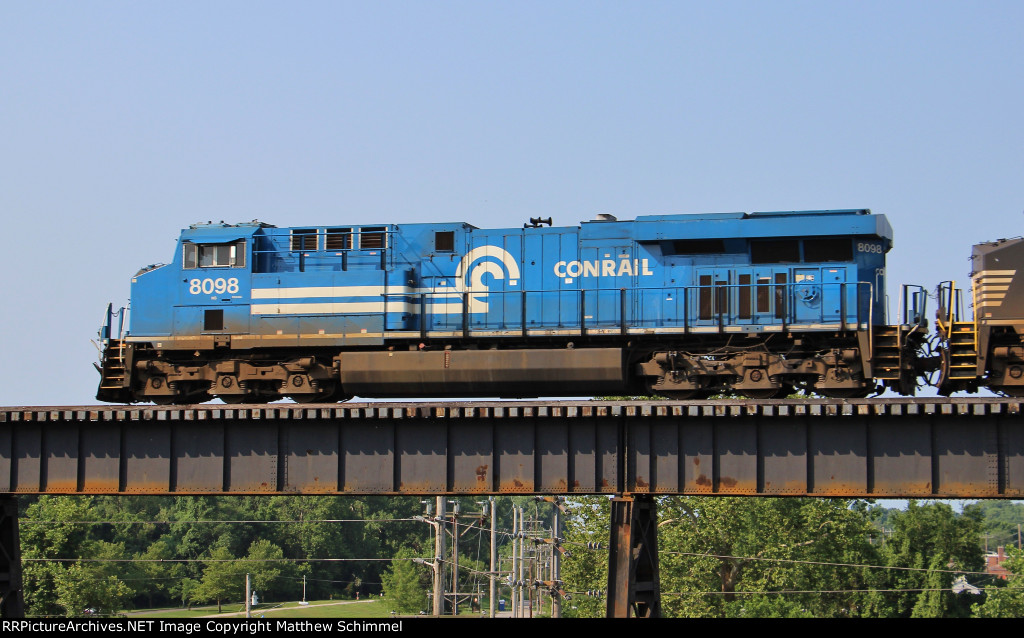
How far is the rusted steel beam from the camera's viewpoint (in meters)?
19.5

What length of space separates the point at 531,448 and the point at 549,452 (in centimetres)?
36

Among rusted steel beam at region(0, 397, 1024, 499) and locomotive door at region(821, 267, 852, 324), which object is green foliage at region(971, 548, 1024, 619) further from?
rusted steel beam at region(0, 397, 1024, 499)

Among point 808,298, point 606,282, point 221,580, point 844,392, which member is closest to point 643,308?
point 606,282

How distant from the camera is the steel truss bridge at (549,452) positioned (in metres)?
19.5

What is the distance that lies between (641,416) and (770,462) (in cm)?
254

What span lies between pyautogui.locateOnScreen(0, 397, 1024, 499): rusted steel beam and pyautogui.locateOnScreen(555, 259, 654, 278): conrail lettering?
4847mm

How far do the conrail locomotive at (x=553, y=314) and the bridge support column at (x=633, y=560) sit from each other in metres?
3.44

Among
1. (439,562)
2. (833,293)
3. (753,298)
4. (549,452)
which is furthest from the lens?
(439,562)

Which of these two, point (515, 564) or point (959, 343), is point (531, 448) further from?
point (515, 564)

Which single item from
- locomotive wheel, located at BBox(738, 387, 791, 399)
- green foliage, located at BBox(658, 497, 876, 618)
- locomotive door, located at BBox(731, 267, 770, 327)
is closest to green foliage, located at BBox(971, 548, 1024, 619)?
green foliage, located at BBox(658, 497, 876, 618)

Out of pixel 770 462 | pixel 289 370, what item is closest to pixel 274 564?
pixel 289 370

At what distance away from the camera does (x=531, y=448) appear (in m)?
20.9

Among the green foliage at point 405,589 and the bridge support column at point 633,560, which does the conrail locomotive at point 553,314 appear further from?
the green foliage at point 405,589
